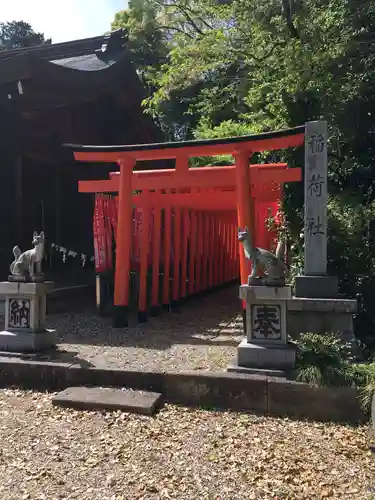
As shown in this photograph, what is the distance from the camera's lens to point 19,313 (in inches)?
237

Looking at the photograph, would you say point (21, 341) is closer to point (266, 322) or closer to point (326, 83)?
point (266, 322)

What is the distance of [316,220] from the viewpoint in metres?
6.25

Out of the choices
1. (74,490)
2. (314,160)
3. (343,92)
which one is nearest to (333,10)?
(343,92)

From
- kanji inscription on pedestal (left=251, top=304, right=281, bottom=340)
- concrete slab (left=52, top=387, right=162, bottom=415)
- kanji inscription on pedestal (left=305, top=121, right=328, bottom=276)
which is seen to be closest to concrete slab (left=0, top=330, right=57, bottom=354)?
concrete slab (left=52, top=387, right=162, bottom=415)

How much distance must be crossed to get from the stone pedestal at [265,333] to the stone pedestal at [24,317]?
259cm

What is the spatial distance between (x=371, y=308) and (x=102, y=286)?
5201 mm

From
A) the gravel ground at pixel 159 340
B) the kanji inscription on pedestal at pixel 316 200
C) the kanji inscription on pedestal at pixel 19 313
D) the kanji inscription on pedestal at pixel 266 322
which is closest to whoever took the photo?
the kanji inscription on pedestal at pixel 266 322

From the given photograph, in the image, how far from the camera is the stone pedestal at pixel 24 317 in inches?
233

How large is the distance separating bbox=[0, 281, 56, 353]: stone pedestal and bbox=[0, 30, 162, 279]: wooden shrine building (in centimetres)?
335

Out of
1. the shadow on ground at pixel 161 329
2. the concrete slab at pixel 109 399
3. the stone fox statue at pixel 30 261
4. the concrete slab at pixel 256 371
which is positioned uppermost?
the stone fox statue at pixel 30 261

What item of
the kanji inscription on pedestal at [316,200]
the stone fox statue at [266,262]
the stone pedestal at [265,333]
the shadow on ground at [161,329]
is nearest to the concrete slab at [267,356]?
the stone pedestal at [265,333]

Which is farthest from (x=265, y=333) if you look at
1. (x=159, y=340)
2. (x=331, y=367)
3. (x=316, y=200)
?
(x=159, y=340)

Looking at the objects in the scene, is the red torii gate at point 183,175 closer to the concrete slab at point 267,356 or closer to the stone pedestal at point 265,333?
the stone pedestal at point 265,333

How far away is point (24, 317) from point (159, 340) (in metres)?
2.19
